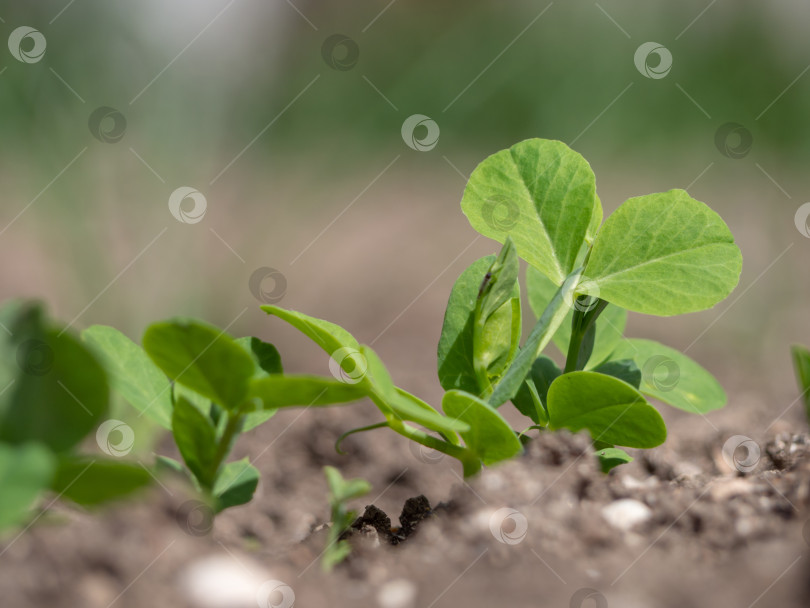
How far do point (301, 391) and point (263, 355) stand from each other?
88 millimetres

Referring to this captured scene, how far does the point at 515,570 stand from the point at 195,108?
1.38m

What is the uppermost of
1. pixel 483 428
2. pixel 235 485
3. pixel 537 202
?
pixel 537 202

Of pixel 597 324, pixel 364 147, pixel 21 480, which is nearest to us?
pixel 21 480

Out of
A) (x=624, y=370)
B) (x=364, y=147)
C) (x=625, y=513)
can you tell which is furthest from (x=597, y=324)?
(x=364, y=147)

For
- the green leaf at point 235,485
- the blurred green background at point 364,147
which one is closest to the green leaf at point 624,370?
the green leaf at point 235,485

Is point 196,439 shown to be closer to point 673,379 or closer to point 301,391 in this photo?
point 301,391

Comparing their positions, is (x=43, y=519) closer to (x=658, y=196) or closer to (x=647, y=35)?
(x=658, y=196)

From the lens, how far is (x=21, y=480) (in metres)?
0.23

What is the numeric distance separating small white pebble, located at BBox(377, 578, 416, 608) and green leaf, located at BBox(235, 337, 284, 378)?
0.42 feet

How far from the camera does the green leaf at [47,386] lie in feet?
0.81

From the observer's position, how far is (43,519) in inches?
10.6

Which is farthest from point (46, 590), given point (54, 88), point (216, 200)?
point (216, 200)

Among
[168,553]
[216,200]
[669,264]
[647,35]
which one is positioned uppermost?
[647,35]

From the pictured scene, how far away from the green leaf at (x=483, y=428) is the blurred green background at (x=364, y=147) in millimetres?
755
